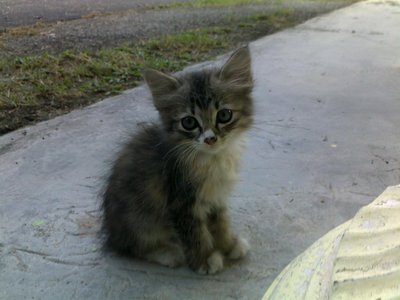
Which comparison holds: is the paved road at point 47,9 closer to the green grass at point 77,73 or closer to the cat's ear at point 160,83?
the green grass at point 77,73

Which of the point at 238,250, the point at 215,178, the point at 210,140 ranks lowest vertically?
the point at 238,250

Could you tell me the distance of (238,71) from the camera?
2334mm

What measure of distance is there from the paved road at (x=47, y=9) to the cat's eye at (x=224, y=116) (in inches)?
198

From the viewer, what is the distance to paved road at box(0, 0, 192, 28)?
21.8 feet

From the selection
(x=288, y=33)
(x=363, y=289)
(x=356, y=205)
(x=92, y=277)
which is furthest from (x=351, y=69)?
(x=363, y=289)

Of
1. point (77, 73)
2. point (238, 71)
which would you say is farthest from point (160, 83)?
point (77, 73)

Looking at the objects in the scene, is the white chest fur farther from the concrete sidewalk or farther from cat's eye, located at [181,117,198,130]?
the concrete sidewalk

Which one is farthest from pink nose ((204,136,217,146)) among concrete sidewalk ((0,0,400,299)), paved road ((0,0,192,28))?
paved road ((0,0,192,28))

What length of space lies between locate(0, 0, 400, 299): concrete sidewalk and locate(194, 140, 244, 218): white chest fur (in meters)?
0.32

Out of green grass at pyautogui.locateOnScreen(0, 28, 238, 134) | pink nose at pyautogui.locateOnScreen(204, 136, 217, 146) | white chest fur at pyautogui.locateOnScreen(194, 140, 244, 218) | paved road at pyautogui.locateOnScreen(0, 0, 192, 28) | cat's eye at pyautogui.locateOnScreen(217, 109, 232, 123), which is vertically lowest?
paved road at pyautogui.locateOnScreen(0, 0, 192, 28)

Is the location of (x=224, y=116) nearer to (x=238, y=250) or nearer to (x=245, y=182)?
(x=238, y=250)

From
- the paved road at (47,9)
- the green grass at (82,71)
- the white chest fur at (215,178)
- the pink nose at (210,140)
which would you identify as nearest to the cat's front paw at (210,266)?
the white chest fur at (215,178)

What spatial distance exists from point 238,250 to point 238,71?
824mm

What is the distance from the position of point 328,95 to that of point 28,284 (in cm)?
298
